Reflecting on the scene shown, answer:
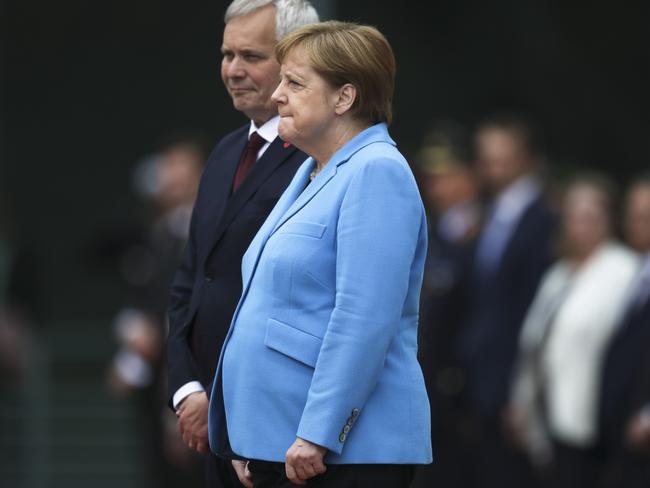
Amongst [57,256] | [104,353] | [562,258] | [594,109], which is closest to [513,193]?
[562,258]

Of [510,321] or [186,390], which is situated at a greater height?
[186,390]

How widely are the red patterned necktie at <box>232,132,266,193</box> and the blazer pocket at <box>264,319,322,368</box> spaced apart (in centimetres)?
71

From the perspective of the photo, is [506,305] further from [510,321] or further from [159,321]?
[159,321]

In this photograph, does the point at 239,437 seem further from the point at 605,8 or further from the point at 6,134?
the point at 6,134

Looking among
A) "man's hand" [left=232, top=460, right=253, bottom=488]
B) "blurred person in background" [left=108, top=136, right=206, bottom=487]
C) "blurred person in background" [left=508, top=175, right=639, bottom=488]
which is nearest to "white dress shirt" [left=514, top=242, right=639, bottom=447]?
"blurred person in background" [left=508, top=175, right=639, bottom=488]

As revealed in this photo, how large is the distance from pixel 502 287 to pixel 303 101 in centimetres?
492

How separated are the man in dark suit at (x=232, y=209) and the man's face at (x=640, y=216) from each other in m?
3.55

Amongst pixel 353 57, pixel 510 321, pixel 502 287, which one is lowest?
pixel 510 321

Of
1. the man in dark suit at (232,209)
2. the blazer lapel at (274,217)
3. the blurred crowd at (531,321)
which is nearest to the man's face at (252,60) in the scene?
the man in dark suit at (232,209)

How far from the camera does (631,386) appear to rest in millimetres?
7184

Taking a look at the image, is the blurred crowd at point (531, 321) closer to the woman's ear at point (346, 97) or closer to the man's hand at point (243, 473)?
the man's hand at point (243, 473)

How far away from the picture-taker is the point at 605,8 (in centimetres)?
1148

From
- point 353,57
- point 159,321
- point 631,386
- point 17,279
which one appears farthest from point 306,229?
point 17,279

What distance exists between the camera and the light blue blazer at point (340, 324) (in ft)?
11.7
